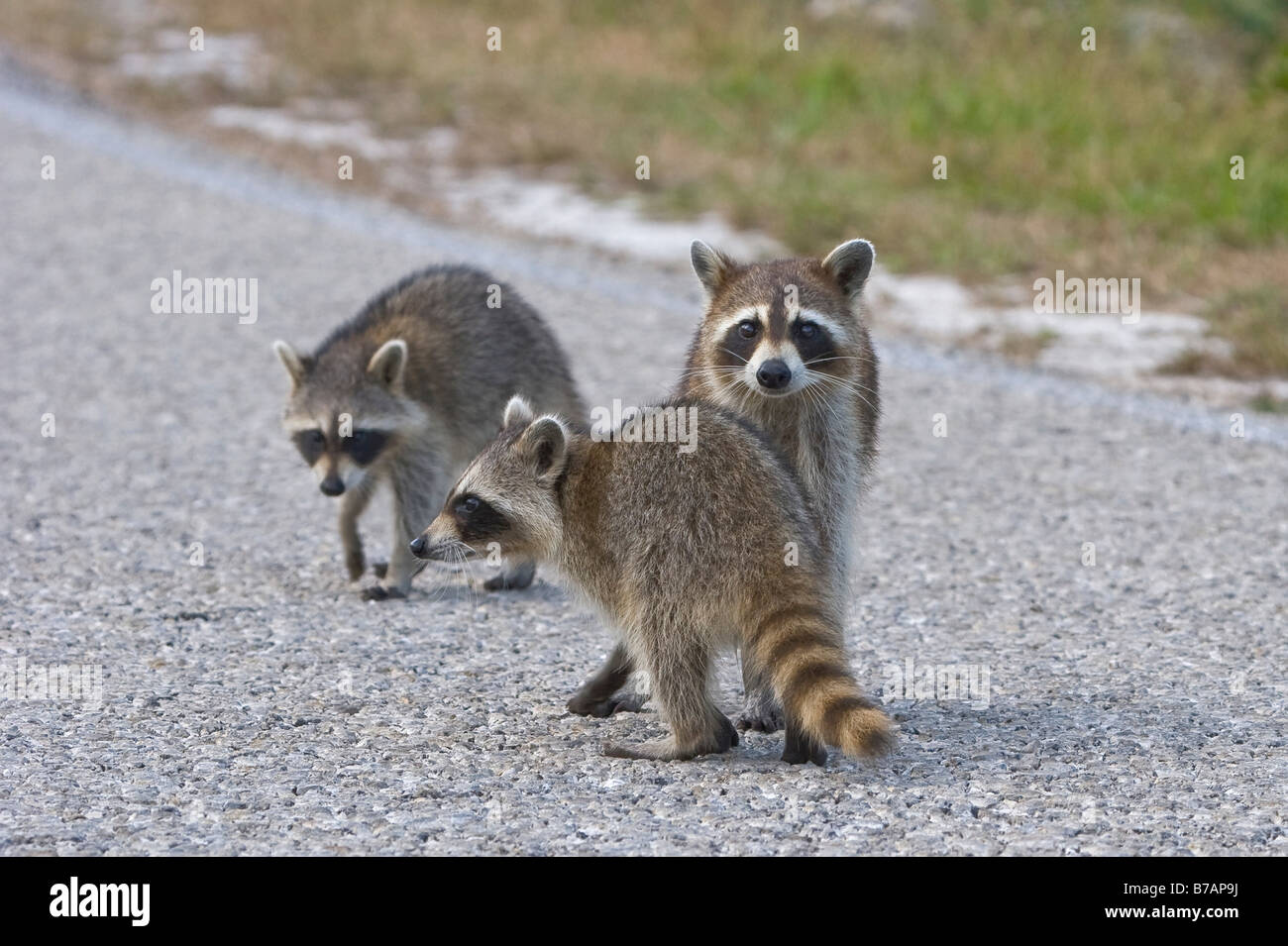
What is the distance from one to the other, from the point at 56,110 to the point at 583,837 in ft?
48.9

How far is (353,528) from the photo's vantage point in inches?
293

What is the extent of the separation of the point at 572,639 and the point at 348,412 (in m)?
1.46

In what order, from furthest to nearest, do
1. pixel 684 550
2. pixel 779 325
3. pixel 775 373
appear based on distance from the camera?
pixel 779 325
pixel 775 373
pixel 684 550

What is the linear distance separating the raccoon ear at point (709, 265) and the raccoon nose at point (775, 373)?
0.60 m

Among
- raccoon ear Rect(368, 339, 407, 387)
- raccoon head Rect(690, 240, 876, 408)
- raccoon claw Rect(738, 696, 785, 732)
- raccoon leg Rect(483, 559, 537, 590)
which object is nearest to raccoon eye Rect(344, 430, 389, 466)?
raccoon ear Rect(368, 339, 407, 387)

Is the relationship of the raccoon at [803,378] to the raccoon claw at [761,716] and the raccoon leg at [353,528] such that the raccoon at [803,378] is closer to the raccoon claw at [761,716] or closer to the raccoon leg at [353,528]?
the raccoon claw at [761,716]

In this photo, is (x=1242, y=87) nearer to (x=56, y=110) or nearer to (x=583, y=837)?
(x=56, y=110)

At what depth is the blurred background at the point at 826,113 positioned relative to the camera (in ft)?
38.7

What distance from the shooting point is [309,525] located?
800 centimetres
